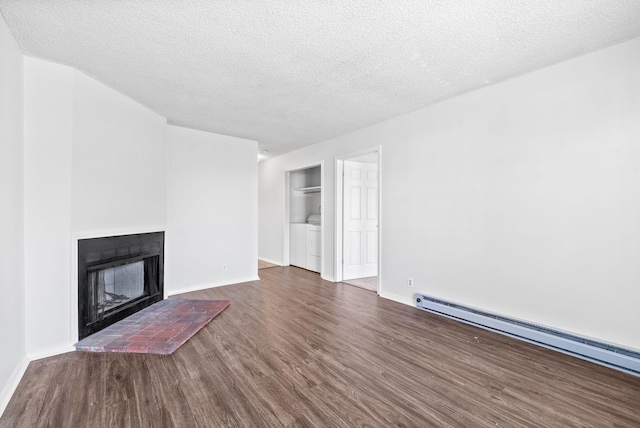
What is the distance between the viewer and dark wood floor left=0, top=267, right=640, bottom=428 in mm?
1729

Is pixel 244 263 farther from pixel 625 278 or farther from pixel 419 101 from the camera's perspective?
pixel 625 278

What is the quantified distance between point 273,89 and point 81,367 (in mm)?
2937

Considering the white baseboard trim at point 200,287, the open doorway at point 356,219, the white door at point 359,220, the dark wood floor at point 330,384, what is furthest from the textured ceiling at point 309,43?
the white baseboard trim at point 200,287

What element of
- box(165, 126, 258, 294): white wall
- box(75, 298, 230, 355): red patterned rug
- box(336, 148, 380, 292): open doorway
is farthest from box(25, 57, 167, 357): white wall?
box(336, 148, 380, 292): open doorway

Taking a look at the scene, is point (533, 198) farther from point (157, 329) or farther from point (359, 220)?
point (157, 329)

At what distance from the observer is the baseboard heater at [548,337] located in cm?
222

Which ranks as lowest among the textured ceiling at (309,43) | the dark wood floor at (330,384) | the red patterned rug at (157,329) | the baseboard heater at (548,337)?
the dark wood floor at (330,384)

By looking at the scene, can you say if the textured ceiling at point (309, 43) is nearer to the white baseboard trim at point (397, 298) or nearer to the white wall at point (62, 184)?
the white wall at point (62, 184)

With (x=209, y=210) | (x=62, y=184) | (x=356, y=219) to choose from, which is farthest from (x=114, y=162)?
(x=356, y=219)

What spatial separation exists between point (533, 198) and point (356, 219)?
112 inches

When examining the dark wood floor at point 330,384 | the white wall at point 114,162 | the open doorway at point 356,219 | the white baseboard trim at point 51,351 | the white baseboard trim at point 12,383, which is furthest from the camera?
the open doorway at point 356,219

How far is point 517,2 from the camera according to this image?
5.91 ft

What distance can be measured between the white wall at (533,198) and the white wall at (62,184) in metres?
3.35

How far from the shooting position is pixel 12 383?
2018 millimetres
